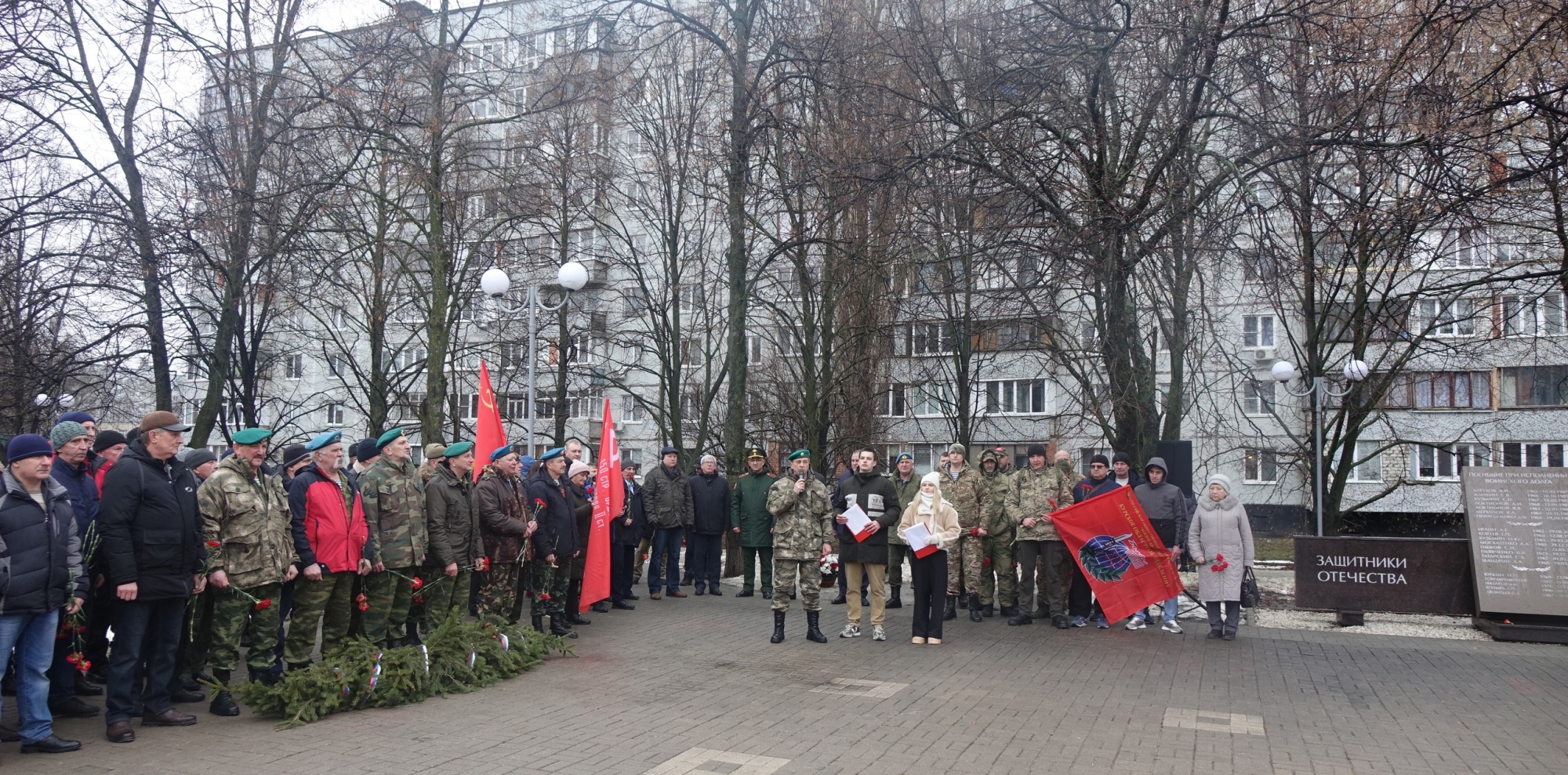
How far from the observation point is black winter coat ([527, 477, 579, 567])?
10891 millimetres

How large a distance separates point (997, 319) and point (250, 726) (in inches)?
489

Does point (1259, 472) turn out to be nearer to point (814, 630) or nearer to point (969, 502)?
point (969, 502)

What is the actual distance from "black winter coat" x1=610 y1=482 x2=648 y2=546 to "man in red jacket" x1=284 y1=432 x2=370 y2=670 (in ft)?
15.7

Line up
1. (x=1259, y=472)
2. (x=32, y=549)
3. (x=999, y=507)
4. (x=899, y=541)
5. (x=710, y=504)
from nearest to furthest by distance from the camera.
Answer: (x=32, y=549) < (x=999, y=507) < (x=899, y=541) < (x=710, y=504) < (x=1259, y=472)

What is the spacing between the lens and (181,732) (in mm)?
7031

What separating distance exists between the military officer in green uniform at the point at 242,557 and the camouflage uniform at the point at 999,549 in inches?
306

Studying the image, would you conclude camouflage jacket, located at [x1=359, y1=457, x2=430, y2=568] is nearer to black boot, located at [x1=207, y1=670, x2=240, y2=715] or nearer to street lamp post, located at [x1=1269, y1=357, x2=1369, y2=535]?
black boot, located at [x1=207, y1=670, x2=240, y2=715]

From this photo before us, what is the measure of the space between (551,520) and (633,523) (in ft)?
10.5

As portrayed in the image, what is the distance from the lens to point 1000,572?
43.1 feet

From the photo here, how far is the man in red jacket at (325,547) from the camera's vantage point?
810cm

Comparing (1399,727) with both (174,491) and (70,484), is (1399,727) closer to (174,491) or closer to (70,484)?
(174,491)

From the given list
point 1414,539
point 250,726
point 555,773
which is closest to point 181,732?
point 250,726

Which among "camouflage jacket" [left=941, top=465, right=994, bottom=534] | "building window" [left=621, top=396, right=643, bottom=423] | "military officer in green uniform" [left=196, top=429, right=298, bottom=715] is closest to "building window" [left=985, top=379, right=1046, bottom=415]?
"building window" [left=621, top=396, right=643, bottom=423]

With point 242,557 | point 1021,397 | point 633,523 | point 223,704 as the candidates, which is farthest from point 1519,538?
point 1021,397
